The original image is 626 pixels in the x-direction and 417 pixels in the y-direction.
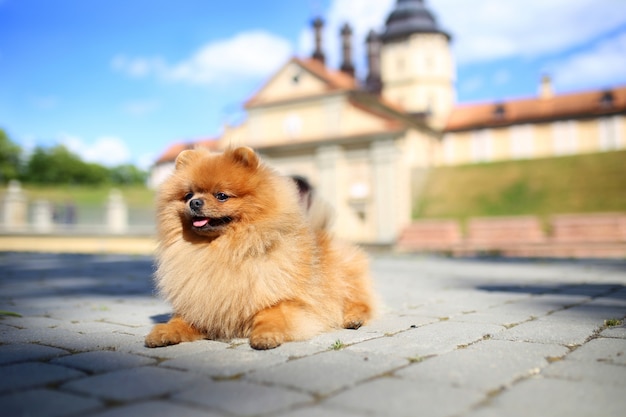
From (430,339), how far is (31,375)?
2.27m

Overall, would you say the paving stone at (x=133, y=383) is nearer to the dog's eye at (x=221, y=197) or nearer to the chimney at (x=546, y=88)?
the dog's eye at (x=221, y=197)

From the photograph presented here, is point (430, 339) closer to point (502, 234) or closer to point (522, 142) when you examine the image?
point (502, 234)

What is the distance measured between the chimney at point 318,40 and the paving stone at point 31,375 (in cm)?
4337

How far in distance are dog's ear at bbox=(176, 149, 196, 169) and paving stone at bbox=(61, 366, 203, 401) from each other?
4.63 feet

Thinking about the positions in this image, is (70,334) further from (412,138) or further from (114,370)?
(412,138)

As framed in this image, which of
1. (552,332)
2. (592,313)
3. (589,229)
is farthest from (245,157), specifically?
(589,229)

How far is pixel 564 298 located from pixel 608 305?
2.07ft

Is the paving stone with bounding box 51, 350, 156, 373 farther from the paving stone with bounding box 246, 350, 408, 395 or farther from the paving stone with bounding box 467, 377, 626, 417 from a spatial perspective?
the paving stone with bounding box 467, 377, 626, 417

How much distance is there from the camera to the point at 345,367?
268 centimetres

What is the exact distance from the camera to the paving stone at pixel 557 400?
6.63 feet

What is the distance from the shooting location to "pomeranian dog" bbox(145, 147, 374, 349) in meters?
3.28

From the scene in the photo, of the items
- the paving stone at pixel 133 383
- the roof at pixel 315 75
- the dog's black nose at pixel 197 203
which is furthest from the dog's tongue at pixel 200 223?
the roof at pixel 315 75

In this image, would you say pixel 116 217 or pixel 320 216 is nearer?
pixel 320 216

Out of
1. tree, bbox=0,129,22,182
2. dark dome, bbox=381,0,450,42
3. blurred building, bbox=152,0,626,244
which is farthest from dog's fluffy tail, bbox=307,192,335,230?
tree, bbox=0,129,22,182
